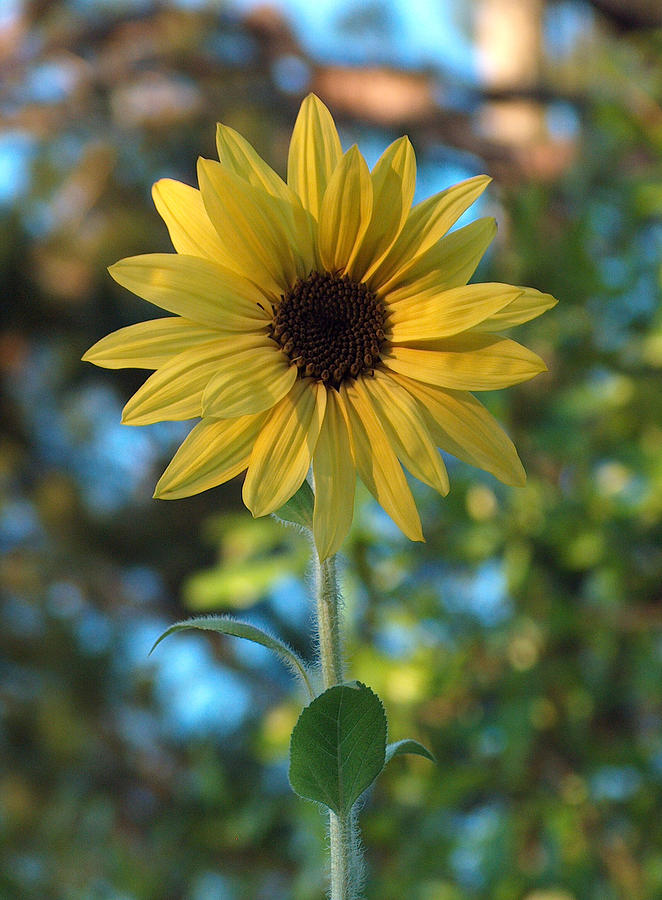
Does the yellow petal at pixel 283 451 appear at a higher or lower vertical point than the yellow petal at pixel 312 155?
lower

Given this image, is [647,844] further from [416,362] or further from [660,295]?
[416,362]

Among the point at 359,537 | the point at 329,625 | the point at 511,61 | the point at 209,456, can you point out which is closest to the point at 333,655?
the point at 329,625

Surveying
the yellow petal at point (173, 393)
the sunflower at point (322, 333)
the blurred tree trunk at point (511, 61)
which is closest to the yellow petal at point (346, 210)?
the sunflower at point (322, 333)

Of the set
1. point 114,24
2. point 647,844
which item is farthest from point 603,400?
point 114,24

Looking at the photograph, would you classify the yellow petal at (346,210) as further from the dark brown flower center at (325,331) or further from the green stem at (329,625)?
the green stem at (329,625)

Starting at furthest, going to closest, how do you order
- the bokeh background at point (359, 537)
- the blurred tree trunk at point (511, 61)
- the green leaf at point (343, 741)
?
the blurred tree trunk at point (511, 61), the bokeh background at point (359, 537), the green leaf at point (343, 741)

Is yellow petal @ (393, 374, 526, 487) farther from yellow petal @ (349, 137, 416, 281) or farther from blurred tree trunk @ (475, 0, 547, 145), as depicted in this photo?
blurred tree trunk @ (475, 0, 547, 145)
